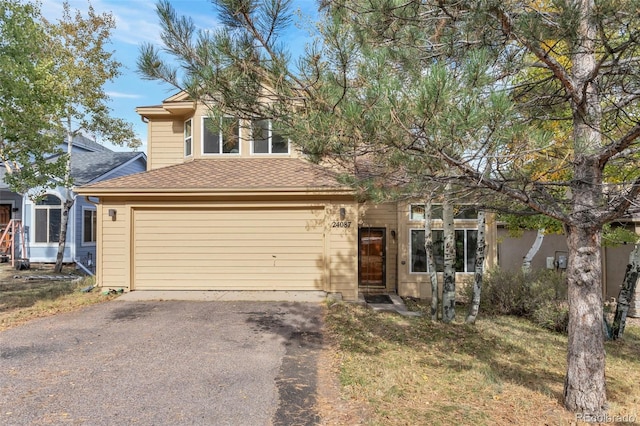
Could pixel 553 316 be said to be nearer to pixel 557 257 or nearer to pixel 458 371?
pixel 458 371

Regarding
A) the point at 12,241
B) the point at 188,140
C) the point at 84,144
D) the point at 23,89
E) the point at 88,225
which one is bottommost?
the point at 12,241

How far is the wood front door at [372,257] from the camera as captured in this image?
11297 millimetres

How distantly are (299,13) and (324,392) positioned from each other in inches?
159

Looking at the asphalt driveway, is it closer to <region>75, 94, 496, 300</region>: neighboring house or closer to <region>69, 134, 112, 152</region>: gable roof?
<region>75, 94, 496, 300</region>: neighboring house

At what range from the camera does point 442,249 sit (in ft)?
35.0

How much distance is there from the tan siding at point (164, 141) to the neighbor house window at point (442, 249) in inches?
311

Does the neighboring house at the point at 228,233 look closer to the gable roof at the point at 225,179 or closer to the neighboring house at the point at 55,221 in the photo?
the gable roof at the point at 225,179

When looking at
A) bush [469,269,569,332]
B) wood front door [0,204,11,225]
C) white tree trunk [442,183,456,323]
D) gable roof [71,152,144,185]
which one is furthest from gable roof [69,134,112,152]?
bush [469,269,569,332]

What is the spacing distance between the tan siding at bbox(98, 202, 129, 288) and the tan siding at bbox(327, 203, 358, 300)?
5.15m

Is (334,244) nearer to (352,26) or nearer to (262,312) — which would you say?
(262,312)

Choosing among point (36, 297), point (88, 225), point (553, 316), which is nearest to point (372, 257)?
point (553, 316)

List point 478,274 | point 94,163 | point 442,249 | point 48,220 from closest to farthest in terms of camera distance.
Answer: point 478,274 → point 442,249 → point 48,220 → point 94,163
